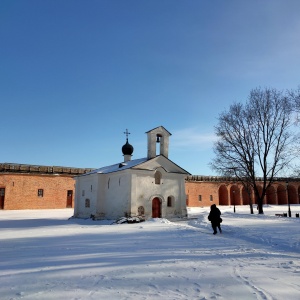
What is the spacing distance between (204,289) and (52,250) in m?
5.43

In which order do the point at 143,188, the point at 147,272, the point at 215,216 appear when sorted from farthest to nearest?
the point at 143,188, the point at 215,216, the point at 147,272

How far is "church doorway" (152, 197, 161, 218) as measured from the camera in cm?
2058

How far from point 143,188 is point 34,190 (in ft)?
63.9

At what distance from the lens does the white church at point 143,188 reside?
1961 centimetres

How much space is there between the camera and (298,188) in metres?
51.0

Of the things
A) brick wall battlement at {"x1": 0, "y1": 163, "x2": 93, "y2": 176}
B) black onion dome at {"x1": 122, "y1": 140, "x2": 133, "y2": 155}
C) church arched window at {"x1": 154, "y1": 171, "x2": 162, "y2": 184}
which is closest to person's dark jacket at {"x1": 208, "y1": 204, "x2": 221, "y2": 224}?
church arched window at {"x1": 154, "y1": 171, "x2": 162, "y2": 184}

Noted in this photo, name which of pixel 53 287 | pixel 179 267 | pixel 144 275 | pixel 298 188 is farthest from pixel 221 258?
pixel 298 188

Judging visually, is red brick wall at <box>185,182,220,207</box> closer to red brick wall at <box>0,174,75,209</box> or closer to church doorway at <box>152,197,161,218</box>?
red brick wall at <box>0,174,75,209</box>

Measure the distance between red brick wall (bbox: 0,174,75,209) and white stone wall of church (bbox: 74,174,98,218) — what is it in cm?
1137

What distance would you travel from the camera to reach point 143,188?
65.5 feet

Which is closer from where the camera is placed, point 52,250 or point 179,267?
point 179,267

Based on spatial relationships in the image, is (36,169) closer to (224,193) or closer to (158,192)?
(158,192)

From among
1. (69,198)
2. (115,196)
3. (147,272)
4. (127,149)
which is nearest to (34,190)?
(69,198)

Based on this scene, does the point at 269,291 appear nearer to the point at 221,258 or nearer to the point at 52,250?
the point at 221,258
